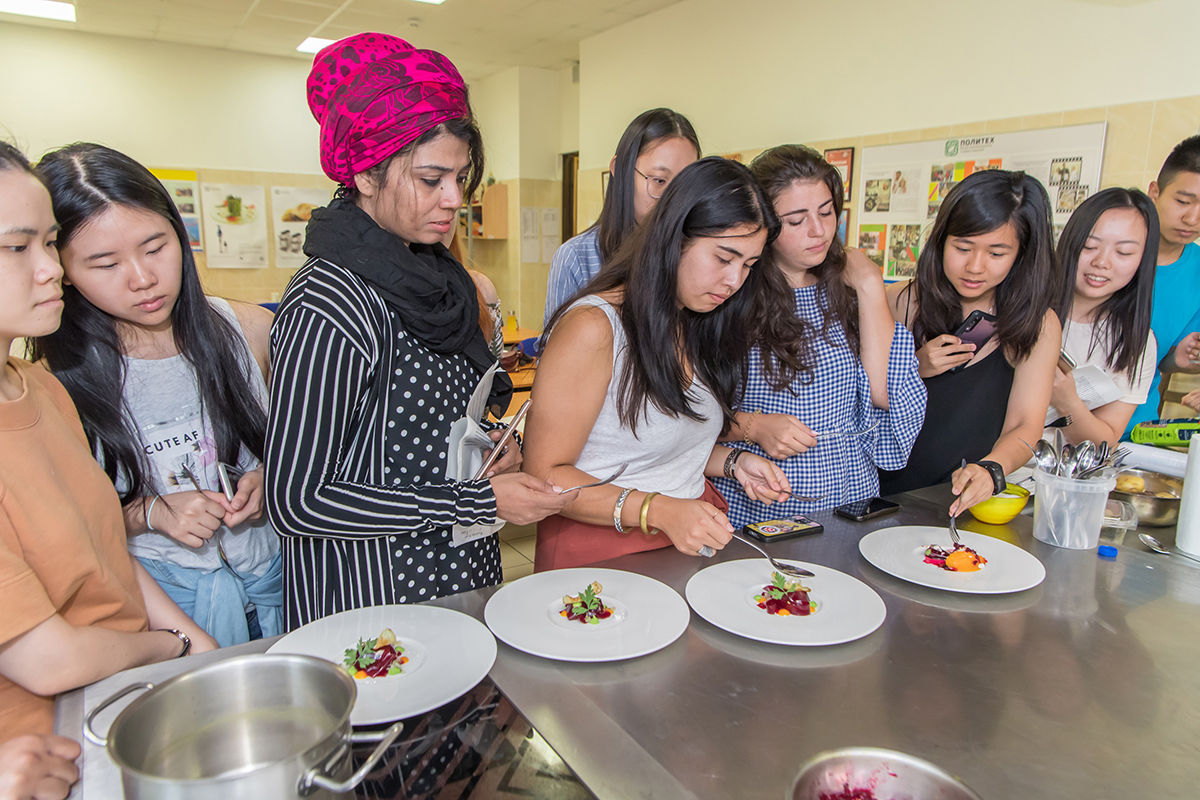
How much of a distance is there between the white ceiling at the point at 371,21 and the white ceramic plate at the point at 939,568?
15.6 ft

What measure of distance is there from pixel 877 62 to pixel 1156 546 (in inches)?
125

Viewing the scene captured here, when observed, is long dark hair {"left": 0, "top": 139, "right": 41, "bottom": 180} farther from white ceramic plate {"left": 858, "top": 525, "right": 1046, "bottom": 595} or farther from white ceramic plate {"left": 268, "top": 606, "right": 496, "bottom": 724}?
white ceramic plate {"left": 858, "top": 525, "right": 1046, "bottom": 595}

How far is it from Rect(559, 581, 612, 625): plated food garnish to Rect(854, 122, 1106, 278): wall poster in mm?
2611

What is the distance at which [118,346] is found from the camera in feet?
4.21

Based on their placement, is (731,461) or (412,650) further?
(731,461)

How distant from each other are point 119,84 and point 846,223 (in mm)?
5851

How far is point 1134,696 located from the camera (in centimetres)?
94

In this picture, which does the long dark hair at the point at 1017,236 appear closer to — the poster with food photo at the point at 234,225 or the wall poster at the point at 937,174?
the wall poster at the point at 937,174

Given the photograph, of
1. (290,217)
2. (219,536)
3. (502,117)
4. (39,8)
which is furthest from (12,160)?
(502,117)

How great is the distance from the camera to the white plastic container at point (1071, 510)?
4.51 feet

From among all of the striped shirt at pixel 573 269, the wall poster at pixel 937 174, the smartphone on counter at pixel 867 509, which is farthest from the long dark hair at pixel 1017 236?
the wall poster at pixel 937 174

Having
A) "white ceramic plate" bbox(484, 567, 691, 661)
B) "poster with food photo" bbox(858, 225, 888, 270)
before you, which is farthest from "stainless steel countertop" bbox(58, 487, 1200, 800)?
"poster with food photo" bbox(858, 225, 888, 270)

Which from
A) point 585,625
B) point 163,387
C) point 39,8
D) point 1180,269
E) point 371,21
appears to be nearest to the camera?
point 585,625

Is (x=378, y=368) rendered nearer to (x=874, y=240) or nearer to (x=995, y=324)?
(x=995, y=324)
